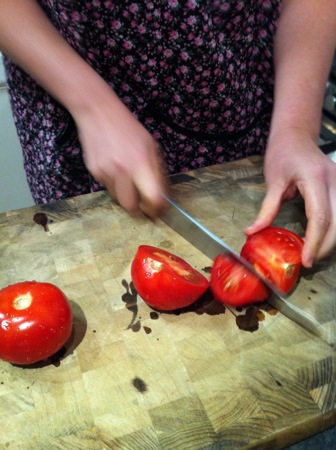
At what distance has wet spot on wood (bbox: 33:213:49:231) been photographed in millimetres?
1126

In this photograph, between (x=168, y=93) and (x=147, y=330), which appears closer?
(x=147, y=330)

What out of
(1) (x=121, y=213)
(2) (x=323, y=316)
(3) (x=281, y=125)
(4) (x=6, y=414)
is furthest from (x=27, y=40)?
(2) (x=323, y=316)

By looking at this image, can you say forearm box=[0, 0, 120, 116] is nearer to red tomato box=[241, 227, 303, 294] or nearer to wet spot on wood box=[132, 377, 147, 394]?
red tomato box=[241, 227, 303, 294]

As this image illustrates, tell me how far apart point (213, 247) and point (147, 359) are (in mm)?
268

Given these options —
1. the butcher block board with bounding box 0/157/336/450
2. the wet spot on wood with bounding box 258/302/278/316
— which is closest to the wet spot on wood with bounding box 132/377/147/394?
the butcher block board with bounding box 0/157/336/450

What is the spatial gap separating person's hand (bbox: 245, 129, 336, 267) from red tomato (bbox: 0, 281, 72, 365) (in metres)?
0.41

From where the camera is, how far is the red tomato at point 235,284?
0.96m

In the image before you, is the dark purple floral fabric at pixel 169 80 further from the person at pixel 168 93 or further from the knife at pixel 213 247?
the knife at pixel 213 247

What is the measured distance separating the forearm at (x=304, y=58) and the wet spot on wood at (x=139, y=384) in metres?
0.60

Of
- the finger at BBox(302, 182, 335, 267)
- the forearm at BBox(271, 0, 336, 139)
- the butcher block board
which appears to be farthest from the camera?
the forearm at BBox(271, 0, 336, 139)

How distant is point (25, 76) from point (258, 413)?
888 millimetres

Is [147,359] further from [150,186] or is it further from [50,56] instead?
[50,56]

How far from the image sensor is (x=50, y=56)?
3.05 feet

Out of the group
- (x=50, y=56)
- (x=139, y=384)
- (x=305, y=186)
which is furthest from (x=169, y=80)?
(x=139, y=384)
